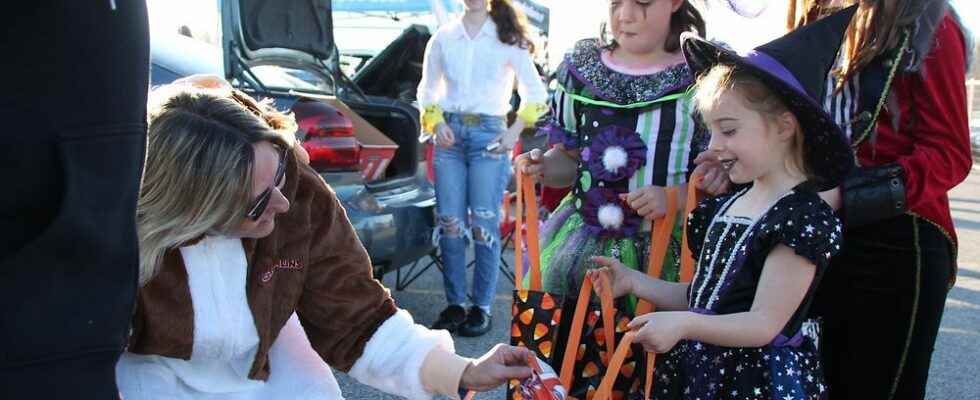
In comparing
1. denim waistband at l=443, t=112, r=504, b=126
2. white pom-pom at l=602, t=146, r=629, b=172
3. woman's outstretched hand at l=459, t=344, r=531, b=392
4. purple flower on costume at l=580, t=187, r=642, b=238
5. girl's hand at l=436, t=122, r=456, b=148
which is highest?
white pom-pom at l=602, t=146, r=629, b=172

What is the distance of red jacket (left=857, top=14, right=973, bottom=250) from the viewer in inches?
83.1

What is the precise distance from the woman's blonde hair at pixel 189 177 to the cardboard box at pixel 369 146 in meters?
2.45

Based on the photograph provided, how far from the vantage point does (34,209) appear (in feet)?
3.55

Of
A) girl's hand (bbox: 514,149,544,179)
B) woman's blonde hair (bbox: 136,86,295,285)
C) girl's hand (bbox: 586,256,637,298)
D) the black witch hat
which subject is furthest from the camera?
girl's hand (bbox: 514,149,544,179)

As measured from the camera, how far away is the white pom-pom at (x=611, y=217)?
246cm

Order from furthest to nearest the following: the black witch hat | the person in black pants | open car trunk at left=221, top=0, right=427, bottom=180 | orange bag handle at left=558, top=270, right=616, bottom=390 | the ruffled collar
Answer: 1. open car trunk at left=221, top=0, right=427, bottom=180
2. the ruffled collar
3. orange bag handle at left=558, top=270, right=616, bottom=390
4. the black witch hat
5. the person in black pants

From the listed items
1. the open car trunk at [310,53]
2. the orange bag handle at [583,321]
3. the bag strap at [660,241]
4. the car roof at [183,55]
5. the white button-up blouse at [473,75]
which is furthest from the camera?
the white button-up blouse at [473,75]

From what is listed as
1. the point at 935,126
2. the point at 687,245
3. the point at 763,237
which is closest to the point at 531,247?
the point at 687,245

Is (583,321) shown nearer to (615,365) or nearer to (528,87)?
(615,365)

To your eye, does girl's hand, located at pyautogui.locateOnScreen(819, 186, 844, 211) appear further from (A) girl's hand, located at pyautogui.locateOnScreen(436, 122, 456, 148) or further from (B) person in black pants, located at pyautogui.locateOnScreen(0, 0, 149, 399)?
(A) girl's hand, located at pyautogui.locateOnScreen(436, 122, 456, 148)

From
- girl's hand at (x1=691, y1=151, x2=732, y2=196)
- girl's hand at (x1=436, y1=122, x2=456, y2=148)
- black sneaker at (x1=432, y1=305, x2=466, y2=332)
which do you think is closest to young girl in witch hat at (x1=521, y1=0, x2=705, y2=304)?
girl's hand at (x1=691, y1=151, x2=732, y2=196)

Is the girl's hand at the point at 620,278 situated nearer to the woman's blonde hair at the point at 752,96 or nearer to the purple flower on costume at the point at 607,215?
the purple flower on costume at the point at 607,215

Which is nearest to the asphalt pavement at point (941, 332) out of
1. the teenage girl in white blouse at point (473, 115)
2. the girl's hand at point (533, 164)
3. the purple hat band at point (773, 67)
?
the teenage girl in white blouse at point (473, 115)

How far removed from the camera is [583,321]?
2125 mm
